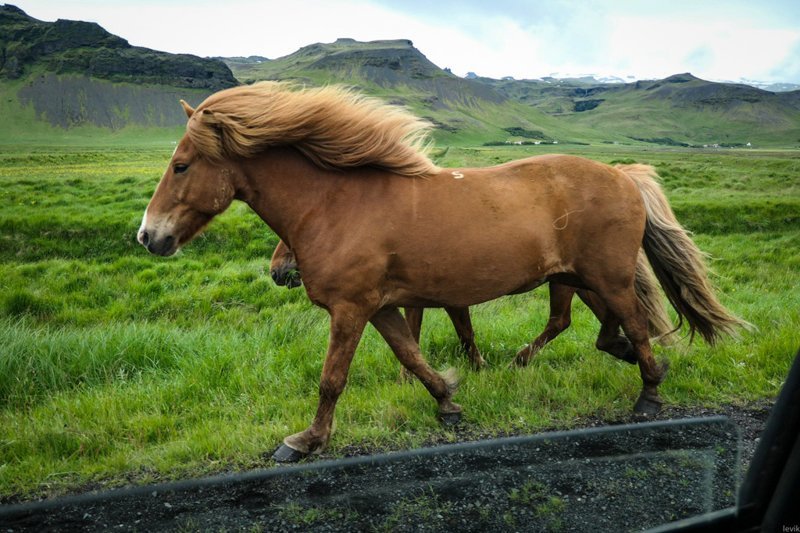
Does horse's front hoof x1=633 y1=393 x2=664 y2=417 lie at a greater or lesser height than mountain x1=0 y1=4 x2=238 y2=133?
lesser

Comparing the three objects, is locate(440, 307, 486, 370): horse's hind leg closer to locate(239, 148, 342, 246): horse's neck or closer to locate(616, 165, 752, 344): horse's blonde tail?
locate(616, 165, 752, 344): horse's blonde tail

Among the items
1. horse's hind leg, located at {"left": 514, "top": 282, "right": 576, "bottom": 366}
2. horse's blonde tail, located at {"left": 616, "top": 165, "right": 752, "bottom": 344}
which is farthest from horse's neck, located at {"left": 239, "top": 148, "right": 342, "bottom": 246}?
horse's hind leg, located at {"left": 514, "top": 282, "right": 576, "bottom": 366}

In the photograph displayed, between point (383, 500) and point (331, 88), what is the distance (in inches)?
122

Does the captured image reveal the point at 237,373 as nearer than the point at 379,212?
No

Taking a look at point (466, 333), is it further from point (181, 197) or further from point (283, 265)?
point (181, 197)

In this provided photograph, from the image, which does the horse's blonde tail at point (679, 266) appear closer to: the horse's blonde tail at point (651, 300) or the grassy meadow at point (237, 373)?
the horse's blonde tail at point (651, 300)

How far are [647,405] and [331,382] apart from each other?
2607mm

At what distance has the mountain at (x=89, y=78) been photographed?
4823 inches

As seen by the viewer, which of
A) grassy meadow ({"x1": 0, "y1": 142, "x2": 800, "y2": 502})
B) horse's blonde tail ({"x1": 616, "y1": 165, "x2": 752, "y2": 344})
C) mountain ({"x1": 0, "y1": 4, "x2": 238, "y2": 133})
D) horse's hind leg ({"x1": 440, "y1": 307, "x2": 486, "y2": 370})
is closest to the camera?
grassy meadow ({"x1": 0, "y1": 142, "x2": 800, "y2": 502})

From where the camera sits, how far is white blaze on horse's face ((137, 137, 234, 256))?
13.0ft

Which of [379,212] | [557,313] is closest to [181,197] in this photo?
[379,212]

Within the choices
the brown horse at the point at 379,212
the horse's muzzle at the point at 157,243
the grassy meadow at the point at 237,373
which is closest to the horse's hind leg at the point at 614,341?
the grassy meadow at the point at 237,373

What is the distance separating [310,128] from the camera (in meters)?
4.17

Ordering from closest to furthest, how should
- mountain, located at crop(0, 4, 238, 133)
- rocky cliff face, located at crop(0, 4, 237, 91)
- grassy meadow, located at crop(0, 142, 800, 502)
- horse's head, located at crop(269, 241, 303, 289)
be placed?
grassy meadow, located at crop(0, 142, 800, 502) → horse's head, located at crop(269, 241, 303, 289) → rocky cliff face, located at crop(0, 4, 237, 91) → mountain, located at crop(0, 4, 238, 133)
